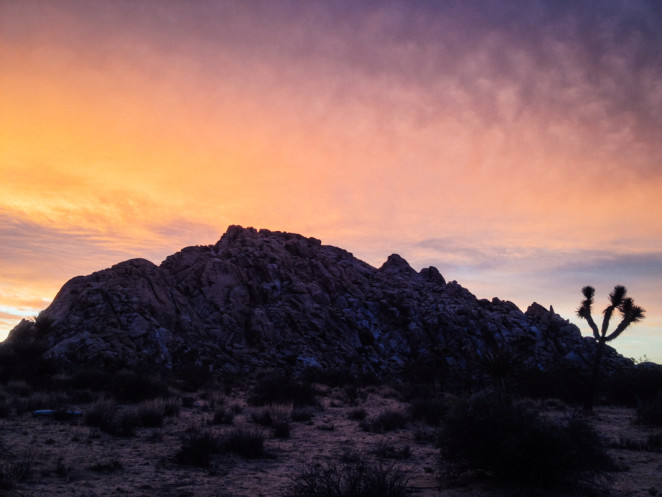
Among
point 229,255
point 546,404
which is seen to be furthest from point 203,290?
point 546,404

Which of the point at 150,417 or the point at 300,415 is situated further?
the point at 300,415

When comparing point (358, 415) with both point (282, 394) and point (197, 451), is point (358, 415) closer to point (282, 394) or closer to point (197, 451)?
point (282, 394)

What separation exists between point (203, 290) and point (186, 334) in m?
8.44

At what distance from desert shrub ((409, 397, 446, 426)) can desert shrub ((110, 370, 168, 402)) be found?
38.9 ft

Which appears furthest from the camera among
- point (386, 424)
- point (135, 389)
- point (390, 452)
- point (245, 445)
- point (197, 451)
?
point (135, 389)

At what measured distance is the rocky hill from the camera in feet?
138

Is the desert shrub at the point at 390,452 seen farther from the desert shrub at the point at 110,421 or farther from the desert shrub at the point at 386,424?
the desert shrub at the point at 110,421

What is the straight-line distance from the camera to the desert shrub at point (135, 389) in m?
20.8

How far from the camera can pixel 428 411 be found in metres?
19.2

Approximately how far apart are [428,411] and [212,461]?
10645mm

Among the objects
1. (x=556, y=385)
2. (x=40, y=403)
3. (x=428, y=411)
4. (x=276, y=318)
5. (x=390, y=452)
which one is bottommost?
(x=40, y=403)

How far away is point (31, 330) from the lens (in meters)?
38.3

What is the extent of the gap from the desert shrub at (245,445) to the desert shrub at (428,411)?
8538mm

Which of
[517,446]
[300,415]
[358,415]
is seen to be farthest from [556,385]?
[517,446]
